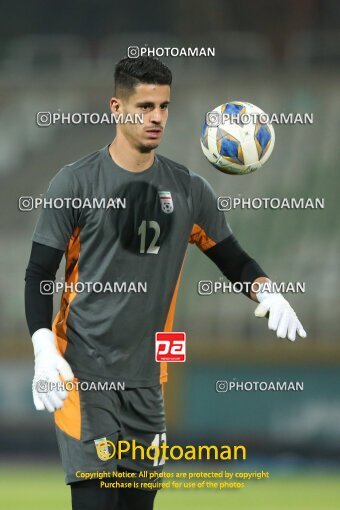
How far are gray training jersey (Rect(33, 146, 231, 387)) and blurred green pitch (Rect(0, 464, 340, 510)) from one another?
9.89 ft

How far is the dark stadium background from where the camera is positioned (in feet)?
30.6

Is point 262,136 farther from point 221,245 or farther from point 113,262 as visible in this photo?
point 113,262

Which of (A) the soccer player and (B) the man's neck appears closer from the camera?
(A) the soccer player

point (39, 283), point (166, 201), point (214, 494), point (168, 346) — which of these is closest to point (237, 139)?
point (166, 201)

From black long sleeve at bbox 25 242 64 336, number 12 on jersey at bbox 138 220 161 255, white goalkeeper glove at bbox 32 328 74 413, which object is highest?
number 12 on jersey at bbox 138 220 161 255

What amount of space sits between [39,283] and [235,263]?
81 centimetres

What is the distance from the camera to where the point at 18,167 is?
12.1 m

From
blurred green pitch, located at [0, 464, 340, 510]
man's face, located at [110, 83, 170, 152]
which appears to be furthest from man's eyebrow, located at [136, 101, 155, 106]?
blurred green pitch, located at [0, 464, 340, 510]

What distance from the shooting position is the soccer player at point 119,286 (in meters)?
3.83

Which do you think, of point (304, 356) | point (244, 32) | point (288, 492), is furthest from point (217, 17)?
point (288, 492)

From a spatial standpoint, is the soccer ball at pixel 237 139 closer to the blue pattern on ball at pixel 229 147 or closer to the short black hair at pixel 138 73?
the blue pattern on ball at pixel 229 147

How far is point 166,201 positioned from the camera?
4.05 m

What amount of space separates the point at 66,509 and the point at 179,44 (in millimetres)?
7617

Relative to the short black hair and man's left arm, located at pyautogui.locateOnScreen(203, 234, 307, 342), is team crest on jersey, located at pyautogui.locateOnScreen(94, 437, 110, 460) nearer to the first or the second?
man's left arm, located at pyautogui.locateOnScreen(203, 234, 307, 342)
